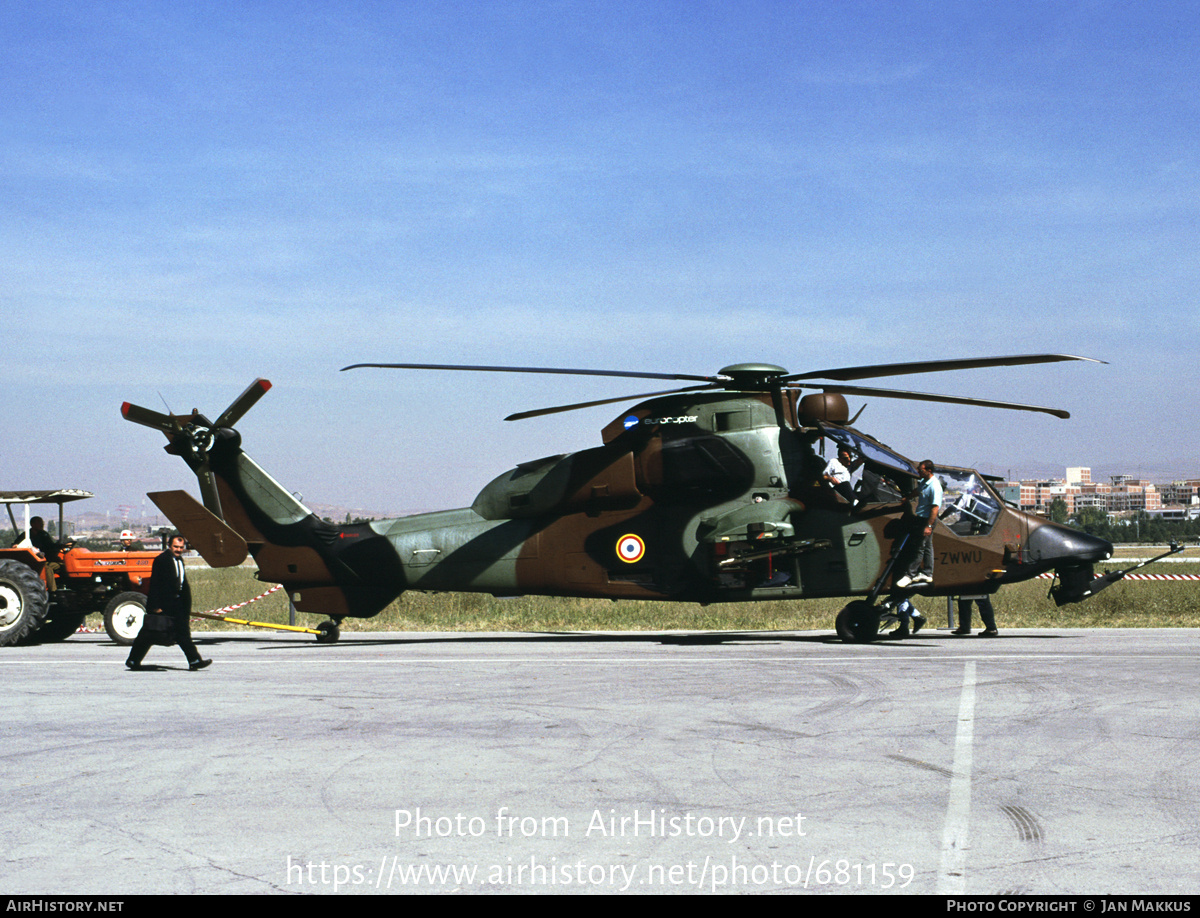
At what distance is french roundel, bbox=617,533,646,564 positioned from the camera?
17.8 meters

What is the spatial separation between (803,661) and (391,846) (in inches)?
360

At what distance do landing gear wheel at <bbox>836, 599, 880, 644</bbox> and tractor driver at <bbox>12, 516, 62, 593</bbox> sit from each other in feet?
43.8

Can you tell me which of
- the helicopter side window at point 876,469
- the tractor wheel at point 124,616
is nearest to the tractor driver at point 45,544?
the tractor wheel at point 124,616

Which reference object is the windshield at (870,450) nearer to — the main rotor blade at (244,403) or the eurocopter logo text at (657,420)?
the eurocopter logo text at (657,420)

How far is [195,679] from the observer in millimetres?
13297

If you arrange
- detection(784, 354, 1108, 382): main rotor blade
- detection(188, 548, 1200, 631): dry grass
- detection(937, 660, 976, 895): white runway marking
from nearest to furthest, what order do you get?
1. detection(937, 660, 976, 895): white runway marking
2. detection(784, 354, 1108, 382): main rotor blade
3. detection(188, 548, 1200, 631): dry grass

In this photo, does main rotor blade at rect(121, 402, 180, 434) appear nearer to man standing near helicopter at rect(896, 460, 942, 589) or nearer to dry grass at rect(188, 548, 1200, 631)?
dry grass at rect(188, 548, 1200, 631)

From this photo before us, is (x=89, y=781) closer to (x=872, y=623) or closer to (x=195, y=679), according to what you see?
(x=195, y=679)

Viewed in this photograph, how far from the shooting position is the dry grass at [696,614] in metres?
21.5

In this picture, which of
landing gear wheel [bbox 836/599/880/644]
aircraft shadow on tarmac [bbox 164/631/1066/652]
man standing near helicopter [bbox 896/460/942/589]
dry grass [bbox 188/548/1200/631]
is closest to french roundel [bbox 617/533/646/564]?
aircraft shadow on tarmac [bbox 164/631/1066/652]

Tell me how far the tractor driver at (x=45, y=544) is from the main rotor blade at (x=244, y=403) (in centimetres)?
353

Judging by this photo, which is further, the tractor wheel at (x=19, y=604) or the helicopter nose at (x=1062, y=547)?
the tractor wheel at (x=19, y=604)

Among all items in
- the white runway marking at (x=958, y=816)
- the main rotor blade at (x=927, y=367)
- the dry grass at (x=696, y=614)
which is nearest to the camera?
the white runway marking at (x=958, y=816)
